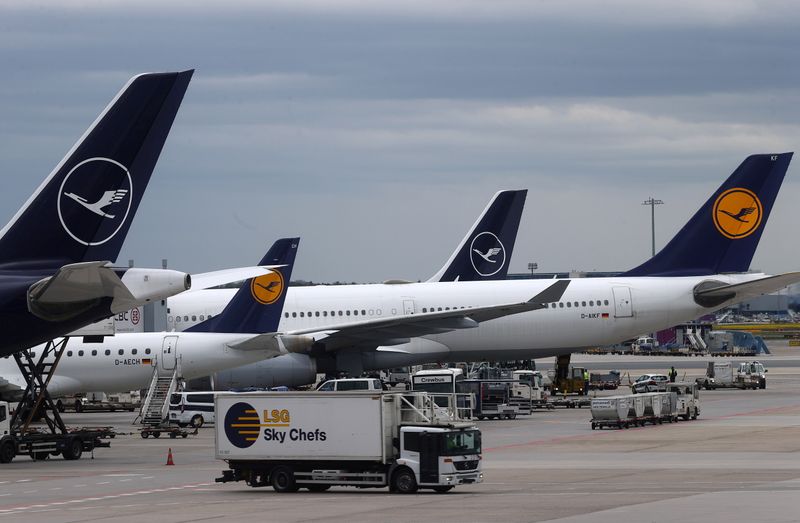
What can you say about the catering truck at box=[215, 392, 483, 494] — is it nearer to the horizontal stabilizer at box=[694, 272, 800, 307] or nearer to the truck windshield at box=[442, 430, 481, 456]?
the truck windshield at box=[442, 430, 481, 456]

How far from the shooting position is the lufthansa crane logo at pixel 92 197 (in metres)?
36.2

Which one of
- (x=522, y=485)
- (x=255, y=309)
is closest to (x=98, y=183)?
(x=522, y=485)

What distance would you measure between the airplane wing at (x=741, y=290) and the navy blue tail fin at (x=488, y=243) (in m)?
18.9

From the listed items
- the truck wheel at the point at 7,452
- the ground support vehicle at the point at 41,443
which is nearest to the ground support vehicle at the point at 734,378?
the ground support vehicle at the point at 41,443

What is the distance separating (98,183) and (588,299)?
35.1 meters

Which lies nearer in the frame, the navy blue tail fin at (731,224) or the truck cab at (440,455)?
the truck cab at (440,455)

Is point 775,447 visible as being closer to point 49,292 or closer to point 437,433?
point 437,433

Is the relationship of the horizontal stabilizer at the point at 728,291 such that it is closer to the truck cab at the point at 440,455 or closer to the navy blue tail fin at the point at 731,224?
the navy blue tail fin at the point at 731,224

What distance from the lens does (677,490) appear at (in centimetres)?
2917

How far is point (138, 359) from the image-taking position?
2279 inches

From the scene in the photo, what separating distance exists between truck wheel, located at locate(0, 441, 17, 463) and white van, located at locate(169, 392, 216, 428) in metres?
14.0

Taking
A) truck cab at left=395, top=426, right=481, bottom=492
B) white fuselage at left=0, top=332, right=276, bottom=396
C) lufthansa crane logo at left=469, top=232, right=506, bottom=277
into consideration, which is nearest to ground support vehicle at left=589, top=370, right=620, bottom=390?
lufthansa crane logo at left=469, top=232, right=506, bottom=277

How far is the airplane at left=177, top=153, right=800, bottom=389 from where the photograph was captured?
65.8 metres

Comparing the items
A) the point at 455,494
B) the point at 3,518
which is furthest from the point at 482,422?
the point at 3,518
